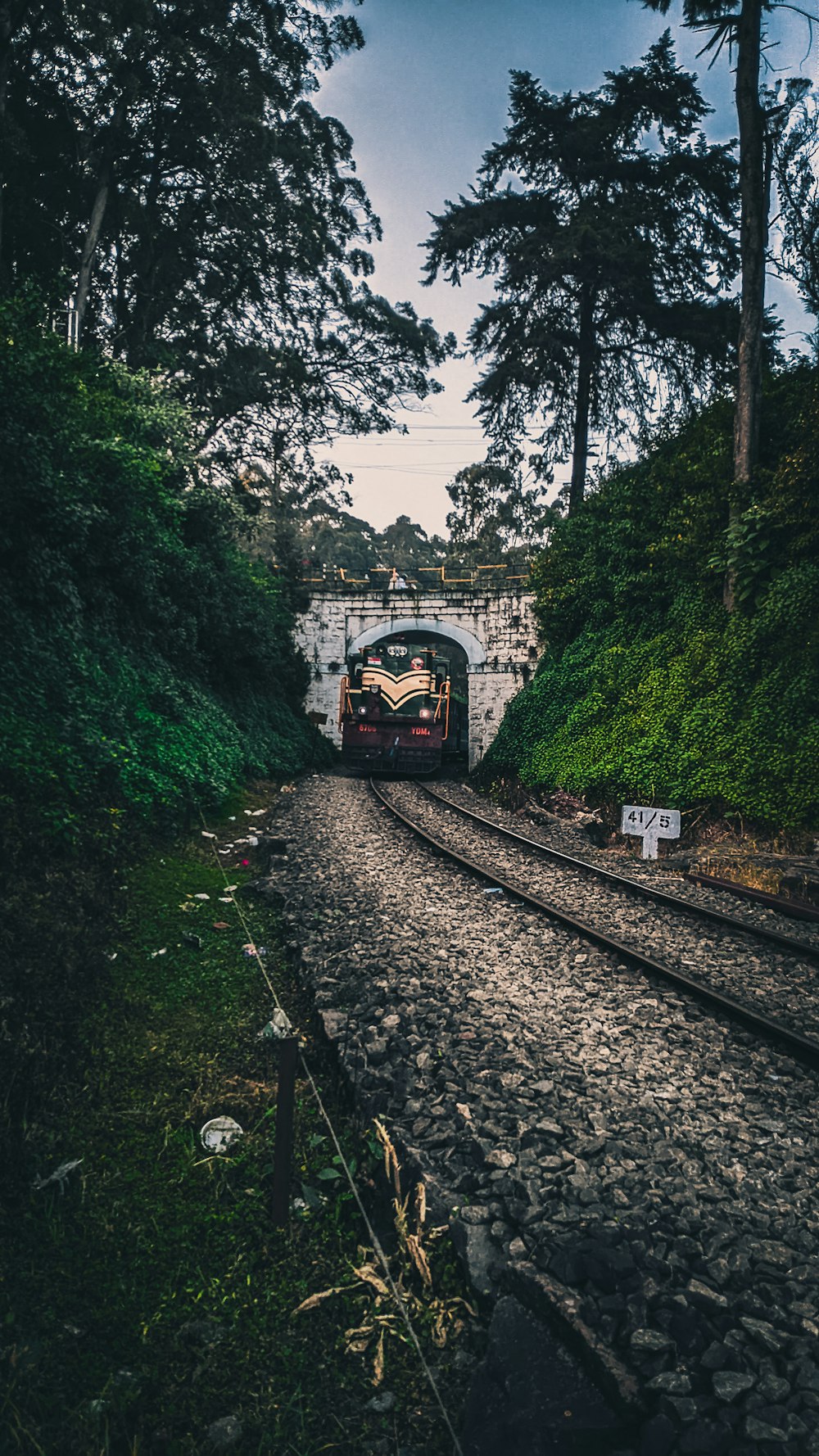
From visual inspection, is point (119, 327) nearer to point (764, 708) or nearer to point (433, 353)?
point (433, 353)

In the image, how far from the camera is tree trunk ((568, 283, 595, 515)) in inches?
693

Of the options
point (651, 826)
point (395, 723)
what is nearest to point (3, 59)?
point (395, 723)

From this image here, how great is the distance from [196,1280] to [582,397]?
66.7 ft

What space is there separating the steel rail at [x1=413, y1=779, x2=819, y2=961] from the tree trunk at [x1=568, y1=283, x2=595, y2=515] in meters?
11.1

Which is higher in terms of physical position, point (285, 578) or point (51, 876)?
point (285, 578)

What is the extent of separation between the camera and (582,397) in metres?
18.3

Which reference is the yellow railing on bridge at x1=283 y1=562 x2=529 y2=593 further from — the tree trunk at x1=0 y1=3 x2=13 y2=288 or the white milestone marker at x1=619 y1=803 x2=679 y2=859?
the white milestone marker at x1=619 y1=803 x2=679 y2=859

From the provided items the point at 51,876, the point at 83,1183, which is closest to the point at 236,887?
the point at 51,876

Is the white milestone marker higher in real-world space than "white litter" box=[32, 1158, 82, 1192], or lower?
higher

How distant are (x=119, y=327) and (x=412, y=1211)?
20248 mm

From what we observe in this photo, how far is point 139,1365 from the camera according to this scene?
196 cm

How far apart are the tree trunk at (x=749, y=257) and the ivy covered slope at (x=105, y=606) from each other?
958cm

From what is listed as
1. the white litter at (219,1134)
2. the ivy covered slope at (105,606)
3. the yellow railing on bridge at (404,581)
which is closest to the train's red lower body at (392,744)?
the ivy covered slope at (105,606)

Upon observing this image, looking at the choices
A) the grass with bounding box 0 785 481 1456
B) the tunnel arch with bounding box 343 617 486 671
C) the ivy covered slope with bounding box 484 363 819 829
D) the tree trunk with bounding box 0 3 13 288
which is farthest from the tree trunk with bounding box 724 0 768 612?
the tree trunk with bounding box 0 3 13 288
